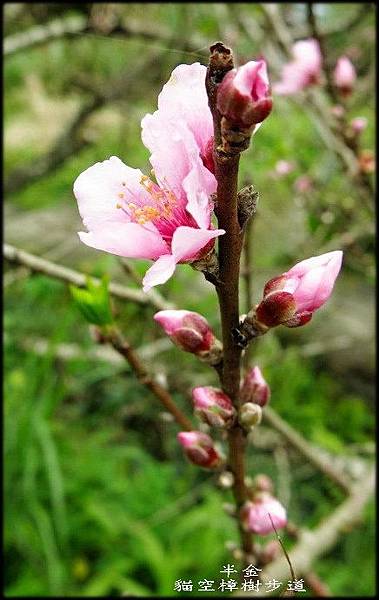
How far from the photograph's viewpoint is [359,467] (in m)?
3.14

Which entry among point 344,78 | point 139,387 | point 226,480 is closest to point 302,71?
point 344,78

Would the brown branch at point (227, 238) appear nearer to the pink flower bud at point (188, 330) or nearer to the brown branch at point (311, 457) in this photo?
the pink flower bud at point (188, 330)

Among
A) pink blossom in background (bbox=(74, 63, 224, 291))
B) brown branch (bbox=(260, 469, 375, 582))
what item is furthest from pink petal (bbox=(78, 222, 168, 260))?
brown branch (bbox=(260, 469, 375, 582))

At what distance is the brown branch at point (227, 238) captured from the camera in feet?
1.59

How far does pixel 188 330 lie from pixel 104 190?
18cm

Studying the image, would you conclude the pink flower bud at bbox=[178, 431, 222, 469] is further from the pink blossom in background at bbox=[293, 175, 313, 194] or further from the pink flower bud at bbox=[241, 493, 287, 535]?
the pink blossom in background at bbox=[293, 175, 313, 194]

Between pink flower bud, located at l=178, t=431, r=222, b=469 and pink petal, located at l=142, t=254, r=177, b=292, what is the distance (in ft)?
1.06

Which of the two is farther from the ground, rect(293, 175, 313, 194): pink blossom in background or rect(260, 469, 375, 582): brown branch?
rect(293, 175, 313, 194): pink blossom in background

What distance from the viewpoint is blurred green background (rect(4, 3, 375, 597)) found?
228 centimetres

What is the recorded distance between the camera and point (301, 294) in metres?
0.62

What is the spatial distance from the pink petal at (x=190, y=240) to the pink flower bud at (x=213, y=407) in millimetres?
209

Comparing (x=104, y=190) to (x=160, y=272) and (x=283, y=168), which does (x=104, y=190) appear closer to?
(x=160, y=272)

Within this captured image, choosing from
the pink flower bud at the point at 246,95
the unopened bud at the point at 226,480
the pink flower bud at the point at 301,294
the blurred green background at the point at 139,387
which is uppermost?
the blurred green background at the point at 139,387

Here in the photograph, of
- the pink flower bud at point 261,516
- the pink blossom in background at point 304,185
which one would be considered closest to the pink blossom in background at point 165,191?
the pink flower bud at point 261,516
